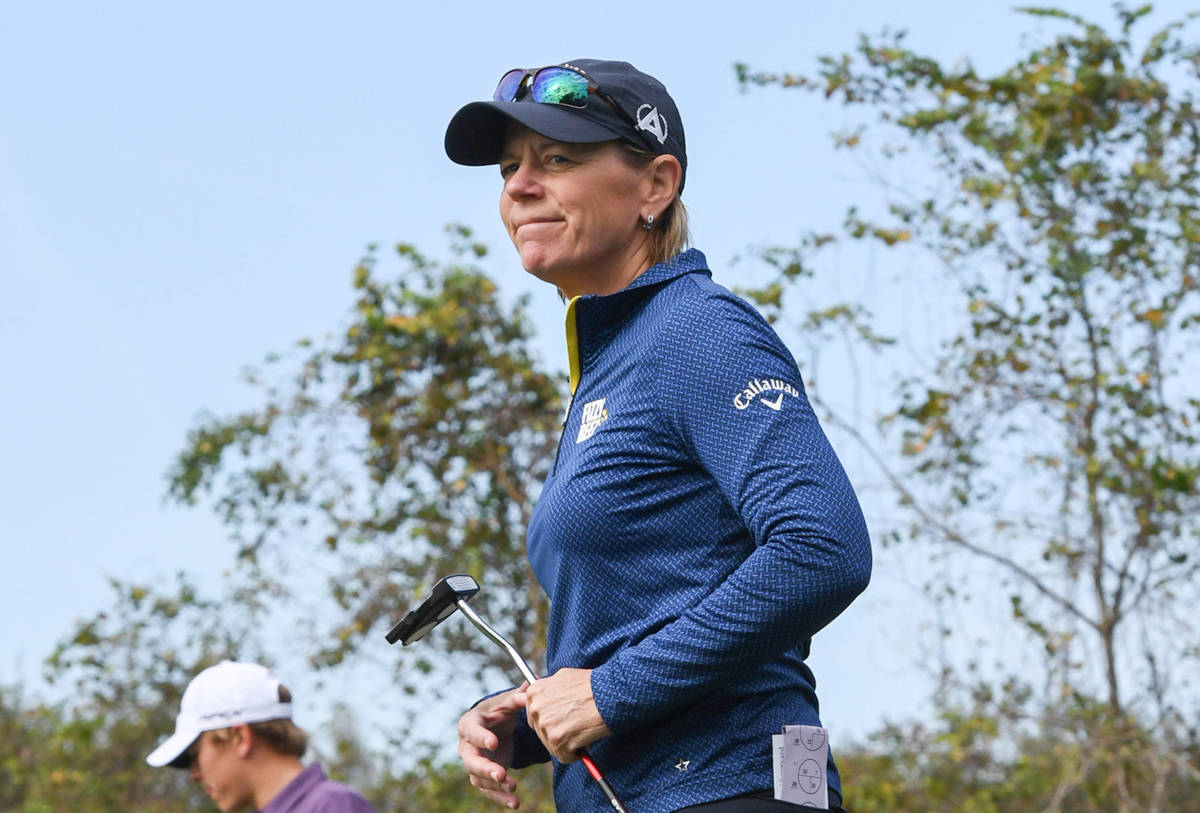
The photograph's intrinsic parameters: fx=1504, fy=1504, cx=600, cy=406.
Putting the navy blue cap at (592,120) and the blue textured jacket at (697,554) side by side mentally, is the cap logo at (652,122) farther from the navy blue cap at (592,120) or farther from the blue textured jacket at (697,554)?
the blue textured jacket at (697,554)

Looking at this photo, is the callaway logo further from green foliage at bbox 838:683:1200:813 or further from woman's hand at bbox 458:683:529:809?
green foliage at bbox 838:683:1200:813

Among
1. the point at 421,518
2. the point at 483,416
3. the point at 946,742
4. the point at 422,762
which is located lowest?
the point at 422,762

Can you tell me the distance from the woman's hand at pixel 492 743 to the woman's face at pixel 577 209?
0.62 m

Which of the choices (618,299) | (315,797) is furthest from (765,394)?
(315,797)

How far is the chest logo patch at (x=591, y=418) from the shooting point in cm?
203

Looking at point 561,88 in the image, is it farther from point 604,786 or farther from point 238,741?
point 238,741

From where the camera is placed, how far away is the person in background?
4.36m

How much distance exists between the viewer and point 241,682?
14.6 ft

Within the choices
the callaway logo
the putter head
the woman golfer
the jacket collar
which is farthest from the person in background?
the callaway logo

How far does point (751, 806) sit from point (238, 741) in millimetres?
2903

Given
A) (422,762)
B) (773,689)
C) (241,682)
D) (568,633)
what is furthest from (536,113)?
(422,762)

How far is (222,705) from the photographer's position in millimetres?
4398

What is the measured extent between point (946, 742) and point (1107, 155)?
3075 millimetres

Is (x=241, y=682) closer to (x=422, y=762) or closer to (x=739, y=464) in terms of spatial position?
(x=739, y=464)
